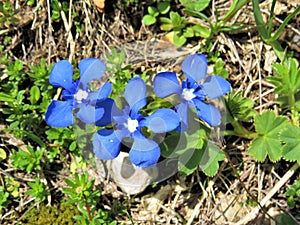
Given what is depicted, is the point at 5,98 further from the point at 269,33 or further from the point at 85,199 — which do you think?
the point at 269,33

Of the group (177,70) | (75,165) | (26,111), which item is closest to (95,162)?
(75,165)

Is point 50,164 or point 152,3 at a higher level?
point 152,3

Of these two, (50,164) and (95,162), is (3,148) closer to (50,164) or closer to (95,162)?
(50,164)

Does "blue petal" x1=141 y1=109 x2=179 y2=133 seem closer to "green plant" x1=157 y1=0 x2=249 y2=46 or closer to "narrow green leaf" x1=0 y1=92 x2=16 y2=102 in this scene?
"green plant" x1=157 y1=0 x2=249 y2=46

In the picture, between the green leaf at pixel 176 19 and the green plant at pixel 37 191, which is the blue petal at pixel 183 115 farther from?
the green plant at pixel 37 191

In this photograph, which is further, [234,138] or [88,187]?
[234,138]

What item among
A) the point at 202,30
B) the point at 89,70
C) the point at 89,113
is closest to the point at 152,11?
the point at 202,30
